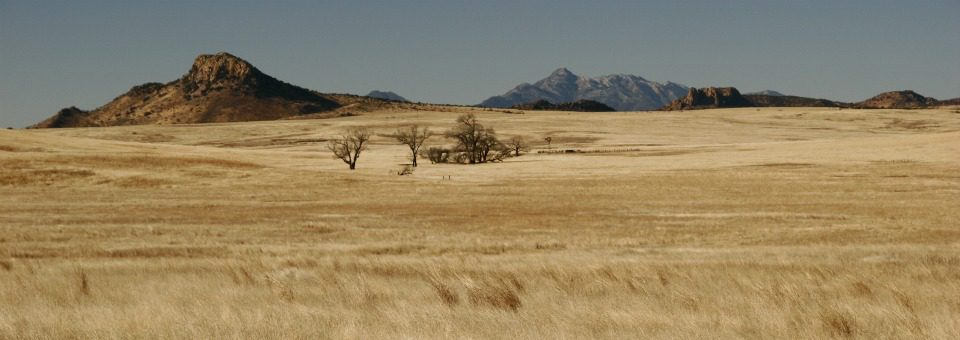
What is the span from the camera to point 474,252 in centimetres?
1930

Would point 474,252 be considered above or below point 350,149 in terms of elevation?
above

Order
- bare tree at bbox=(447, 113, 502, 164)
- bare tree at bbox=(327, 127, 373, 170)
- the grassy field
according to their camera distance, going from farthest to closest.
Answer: bare tree at bbox=(447, 113, 502, 164) < bare tree at bbox=(327, 127, 373, 170) < the grassy field

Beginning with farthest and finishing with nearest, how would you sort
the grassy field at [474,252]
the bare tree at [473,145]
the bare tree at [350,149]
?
the bare tree at [473,145]
the bare tree at [350,149]
the grassy field at [474,252]

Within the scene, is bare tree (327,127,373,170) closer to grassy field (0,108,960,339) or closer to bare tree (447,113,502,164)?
bare tree (447,113,502,164)

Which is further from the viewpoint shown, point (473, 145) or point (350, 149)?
point (473, 145)

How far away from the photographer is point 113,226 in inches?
985

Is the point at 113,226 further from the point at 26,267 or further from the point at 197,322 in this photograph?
the point at 197,322

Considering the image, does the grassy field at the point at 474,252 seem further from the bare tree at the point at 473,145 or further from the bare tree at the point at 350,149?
the bare tree at the point at 473,145

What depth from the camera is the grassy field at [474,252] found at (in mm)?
8602

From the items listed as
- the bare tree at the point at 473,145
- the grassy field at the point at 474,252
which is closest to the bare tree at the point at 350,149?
the bare tree at the point at 473,145

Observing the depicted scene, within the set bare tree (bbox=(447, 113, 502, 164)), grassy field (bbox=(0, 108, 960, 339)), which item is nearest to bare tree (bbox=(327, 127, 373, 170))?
bare tree (bbox=(447, 113, 502, 164))

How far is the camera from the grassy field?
8602 mm

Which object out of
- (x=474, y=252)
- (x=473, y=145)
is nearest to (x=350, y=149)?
(x=473, y=145)

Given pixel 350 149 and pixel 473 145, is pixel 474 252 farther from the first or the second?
pixel 473 145
